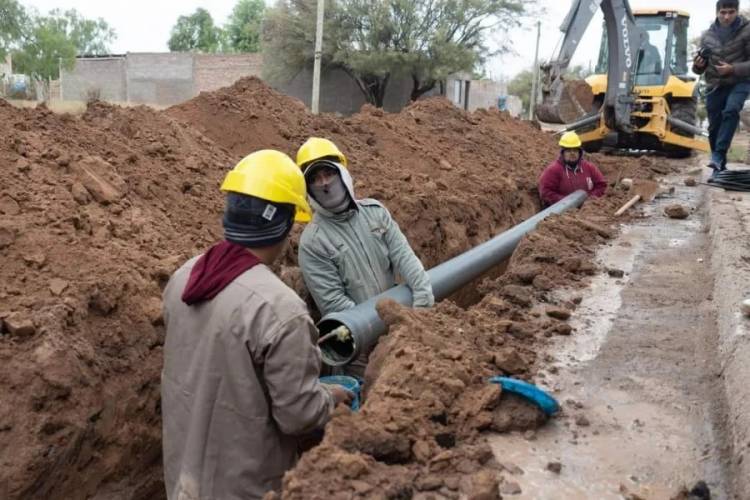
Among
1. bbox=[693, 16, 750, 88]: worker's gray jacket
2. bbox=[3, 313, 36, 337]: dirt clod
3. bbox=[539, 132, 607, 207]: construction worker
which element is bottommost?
bbox=[3, 313, 36, 337]: dirt clod

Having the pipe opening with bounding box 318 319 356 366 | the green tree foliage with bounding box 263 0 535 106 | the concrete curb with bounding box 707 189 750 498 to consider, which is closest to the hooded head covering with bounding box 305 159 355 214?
the pipe opening with bounding box 318 319 356 366

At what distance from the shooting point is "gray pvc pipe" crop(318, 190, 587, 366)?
368 cm

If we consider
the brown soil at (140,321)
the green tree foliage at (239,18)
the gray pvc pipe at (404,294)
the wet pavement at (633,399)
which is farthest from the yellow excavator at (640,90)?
the green tree foliage at (239,18)

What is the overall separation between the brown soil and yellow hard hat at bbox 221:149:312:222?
→ 0.78m

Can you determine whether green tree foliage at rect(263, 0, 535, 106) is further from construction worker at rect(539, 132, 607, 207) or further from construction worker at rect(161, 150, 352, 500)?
construction worker at rect(161, 150, 352, 500)

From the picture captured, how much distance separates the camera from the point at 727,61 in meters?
8.13

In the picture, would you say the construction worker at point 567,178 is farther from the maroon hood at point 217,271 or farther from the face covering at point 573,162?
the maroon hood at point 217,271

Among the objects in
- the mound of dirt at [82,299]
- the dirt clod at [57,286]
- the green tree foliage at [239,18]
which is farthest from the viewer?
the green tree foliage at [239,18]

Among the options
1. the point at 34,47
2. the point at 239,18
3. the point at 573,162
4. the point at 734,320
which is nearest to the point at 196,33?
the point at 239,18

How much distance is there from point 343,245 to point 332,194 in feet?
1.13

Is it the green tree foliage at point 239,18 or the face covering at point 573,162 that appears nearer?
the face covering at point 573,162

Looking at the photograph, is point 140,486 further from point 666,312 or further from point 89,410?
point 666,312

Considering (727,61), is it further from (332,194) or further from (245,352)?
(245,352)

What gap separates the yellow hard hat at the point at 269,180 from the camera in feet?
7.81
